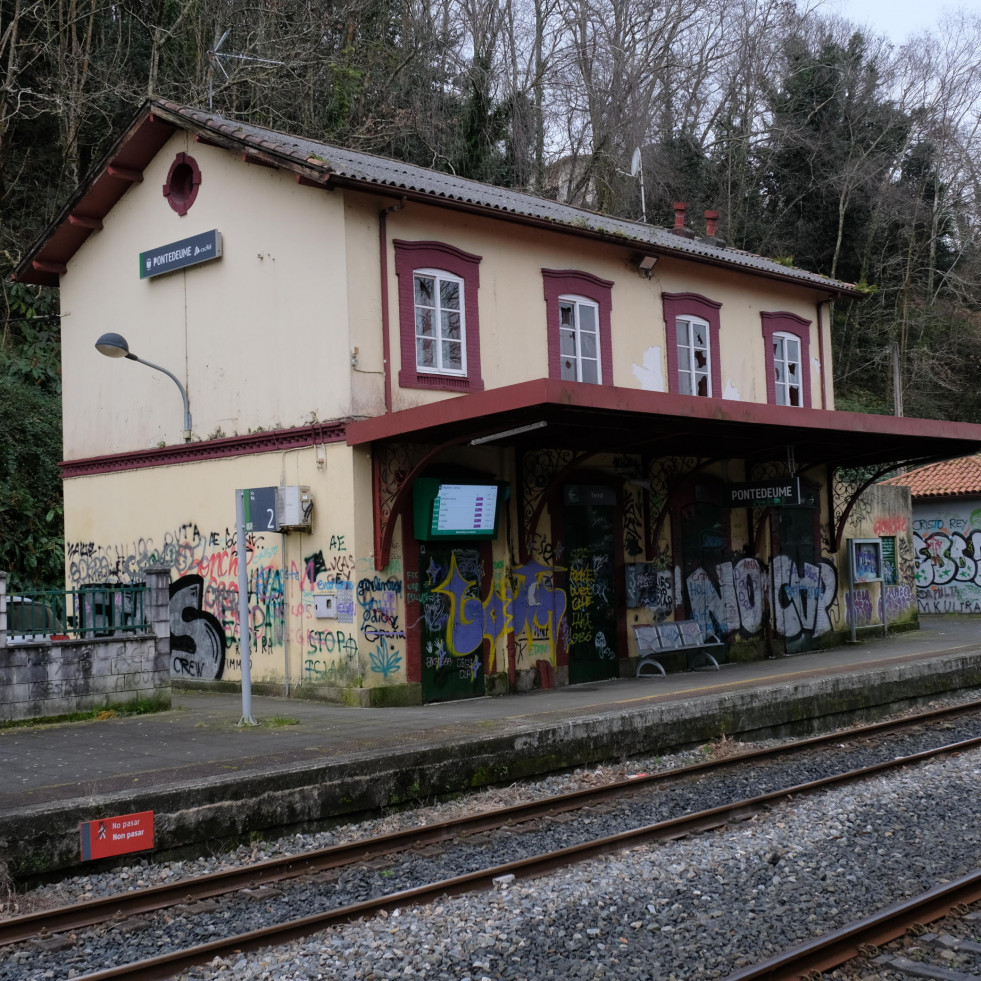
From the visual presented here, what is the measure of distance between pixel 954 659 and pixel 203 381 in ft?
36.7

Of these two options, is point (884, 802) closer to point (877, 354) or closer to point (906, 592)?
point (906, 592)

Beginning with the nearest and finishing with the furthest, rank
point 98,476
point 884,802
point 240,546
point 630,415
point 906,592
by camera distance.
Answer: point 884,802
point 240,546
point 630,415
point 98,476
point 906,592

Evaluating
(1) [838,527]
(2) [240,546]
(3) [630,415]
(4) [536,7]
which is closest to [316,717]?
(2) [240,546]

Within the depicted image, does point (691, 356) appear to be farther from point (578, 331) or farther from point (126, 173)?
point (126, 173)

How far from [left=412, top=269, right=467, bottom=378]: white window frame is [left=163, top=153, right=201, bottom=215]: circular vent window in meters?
3.81

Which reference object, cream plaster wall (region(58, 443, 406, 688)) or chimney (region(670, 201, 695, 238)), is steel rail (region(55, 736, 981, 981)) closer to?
cream plaster wall (region(58, 443, 406, 688))

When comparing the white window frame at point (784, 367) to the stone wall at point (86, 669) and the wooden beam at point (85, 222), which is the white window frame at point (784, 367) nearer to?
the wooden beam at point (85, 222)

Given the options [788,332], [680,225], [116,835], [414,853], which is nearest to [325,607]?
[414,853]

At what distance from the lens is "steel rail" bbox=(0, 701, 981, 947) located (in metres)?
6.67

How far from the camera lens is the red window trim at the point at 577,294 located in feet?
53.4

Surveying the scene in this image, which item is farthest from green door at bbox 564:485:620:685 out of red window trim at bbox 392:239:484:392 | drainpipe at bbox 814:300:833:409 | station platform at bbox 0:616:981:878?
drainpipe at bbox 814:300:833:409

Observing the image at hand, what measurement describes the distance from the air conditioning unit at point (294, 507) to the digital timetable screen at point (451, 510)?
4.40 feet

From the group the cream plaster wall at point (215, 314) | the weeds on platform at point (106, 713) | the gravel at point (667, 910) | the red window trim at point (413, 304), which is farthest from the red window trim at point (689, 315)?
the gravel at point (667, 910)

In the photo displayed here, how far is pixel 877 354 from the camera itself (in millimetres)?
37125
